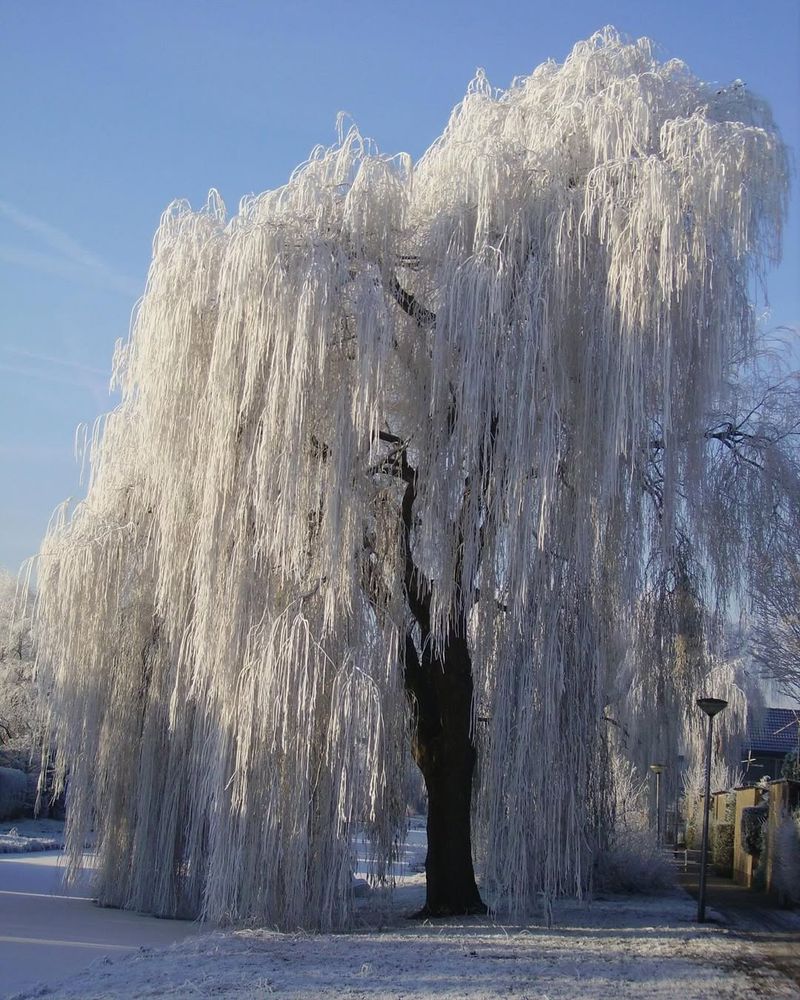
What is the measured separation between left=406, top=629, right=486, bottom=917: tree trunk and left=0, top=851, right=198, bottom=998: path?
7.63ft

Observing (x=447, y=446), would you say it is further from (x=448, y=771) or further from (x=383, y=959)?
(x=383, y=959)

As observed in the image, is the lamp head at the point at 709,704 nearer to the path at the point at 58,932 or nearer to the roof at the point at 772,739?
the path at the point at 58,932

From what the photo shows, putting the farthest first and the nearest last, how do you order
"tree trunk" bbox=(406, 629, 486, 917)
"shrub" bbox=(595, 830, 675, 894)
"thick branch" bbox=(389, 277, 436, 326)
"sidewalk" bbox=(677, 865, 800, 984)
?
"shrub" bbox=(595, 830, 675, 894), "tree trunk" bbox=(406, 629, 486, 917), "thick branch" bbox=(389, 277, 436, 326), "sidewalk" bbox=(677, 865, 800, 984)

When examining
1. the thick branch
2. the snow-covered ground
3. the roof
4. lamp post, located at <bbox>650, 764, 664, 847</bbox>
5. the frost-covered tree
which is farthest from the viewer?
the roof

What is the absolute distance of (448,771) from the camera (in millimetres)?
10203

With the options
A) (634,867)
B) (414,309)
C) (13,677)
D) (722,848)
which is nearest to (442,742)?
(414,309)

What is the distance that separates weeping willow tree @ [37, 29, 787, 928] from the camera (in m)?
8.34

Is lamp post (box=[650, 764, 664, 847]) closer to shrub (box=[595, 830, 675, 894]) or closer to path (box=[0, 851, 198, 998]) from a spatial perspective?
shrub (box=[595, 830, 675, 894])

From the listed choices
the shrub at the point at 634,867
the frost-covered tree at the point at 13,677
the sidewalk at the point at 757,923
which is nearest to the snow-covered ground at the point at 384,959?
the sidewalk at the point at 757,923

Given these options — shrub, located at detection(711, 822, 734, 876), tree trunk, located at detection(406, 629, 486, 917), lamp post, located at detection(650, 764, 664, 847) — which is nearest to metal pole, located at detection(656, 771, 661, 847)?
lamp post, located at detection(650, 764, 664, 847)

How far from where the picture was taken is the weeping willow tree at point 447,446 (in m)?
8.34

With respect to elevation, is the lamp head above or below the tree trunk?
above

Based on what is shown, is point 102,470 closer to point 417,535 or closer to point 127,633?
point 127,633

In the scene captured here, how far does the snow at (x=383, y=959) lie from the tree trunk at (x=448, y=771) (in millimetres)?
539
